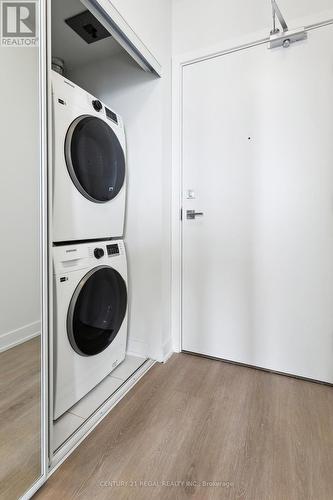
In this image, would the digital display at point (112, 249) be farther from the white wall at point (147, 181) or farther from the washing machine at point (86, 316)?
the white wall at point (147, 181)

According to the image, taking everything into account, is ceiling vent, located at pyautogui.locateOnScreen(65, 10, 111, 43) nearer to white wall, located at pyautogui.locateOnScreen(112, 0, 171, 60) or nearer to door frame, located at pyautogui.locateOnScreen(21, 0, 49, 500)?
white wall, located at pyautogui.locateOnScreen(112, 0, 171, 60)

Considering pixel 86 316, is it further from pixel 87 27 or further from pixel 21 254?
pixel 87 27

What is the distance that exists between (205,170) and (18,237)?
1291mm

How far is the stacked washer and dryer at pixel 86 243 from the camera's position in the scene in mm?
1216

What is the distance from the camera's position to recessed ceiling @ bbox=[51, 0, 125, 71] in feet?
4.72

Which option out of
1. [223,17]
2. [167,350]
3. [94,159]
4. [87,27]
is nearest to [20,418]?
[167,350]

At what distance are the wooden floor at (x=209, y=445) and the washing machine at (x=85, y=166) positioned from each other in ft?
3.14

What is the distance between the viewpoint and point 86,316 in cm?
139

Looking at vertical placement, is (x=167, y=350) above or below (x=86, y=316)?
below

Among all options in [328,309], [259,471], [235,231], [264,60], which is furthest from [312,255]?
[264,60]

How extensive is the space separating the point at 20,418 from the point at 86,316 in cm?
52

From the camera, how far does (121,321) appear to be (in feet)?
5.58

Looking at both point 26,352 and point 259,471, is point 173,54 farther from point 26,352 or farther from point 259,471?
point 259,471

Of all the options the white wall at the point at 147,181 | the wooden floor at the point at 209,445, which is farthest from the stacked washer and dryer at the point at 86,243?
the wooden floor at the point at 209,445
